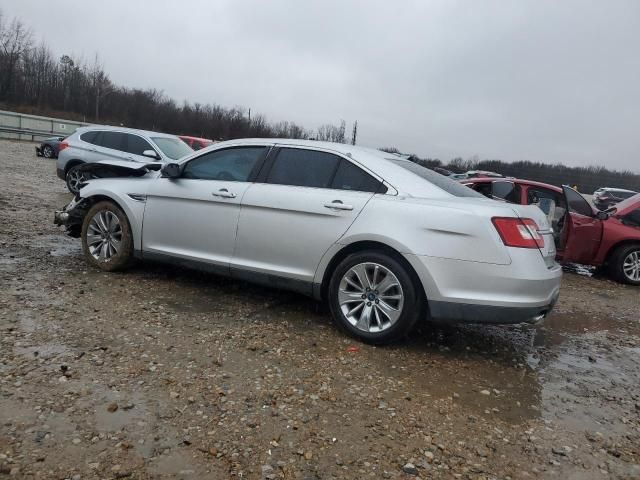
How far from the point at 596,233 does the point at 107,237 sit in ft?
23.6

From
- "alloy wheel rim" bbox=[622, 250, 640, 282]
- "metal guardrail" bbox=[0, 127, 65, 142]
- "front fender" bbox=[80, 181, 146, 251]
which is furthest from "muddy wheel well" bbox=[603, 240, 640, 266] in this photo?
"metal guardrail" bbox=[0, 127, 65, 142]

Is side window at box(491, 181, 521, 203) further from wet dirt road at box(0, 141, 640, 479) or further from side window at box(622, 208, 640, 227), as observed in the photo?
wet dirt road at box(0, 141, 640, 479)

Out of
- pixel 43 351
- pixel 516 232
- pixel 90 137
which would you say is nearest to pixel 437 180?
pixel 516 232

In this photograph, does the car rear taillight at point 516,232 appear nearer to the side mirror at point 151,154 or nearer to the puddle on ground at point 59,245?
the puddle on ground at point 59,245

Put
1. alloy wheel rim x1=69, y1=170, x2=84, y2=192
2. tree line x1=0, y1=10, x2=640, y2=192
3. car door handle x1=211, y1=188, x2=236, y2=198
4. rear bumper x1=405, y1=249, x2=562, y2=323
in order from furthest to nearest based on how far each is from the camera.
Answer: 1. tree line x1=0, y1=10, x2=640, y2=192
2. alloy wheel rim x1=69, y1=170, x2=84, y2=192
3. car door handle x1=211, y1=188, x2=236, y2=198
4. rear bumper x1=405, y1=249, x2=562, y2=323

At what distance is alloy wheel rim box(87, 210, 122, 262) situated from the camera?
545 cm

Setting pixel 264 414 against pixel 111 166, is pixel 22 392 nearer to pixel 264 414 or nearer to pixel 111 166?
pixel 264 414

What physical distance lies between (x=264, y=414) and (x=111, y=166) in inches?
159

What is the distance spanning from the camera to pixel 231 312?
464cm

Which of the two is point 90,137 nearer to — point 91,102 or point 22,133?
point 22,133

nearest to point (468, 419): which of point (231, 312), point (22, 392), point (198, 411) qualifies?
point (198, 411)

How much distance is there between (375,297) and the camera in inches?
161

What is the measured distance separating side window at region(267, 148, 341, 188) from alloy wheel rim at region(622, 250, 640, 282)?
621cm

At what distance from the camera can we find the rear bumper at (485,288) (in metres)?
3.74
